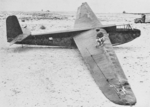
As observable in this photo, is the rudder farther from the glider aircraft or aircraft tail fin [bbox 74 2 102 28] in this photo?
aircraft tail fin [bbox 74 2 102 28]

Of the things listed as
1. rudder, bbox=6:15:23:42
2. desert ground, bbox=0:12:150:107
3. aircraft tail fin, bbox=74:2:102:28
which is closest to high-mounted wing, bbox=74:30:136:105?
desert ground, bbox=0:12:150:107

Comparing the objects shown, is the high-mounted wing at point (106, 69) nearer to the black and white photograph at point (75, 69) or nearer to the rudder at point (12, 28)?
the black and white photograph at point (75, 69)

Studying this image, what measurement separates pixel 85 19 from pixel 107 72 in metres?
10.3

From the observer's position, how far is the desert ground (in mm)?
8180

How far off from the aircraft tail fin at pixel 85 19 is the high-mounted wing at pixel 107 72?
11.7ft

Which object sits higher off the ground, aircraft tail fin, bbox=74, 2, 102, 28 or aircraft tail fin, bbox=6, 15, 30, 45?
aircraft tail fin, bbox=6, 15, 30, 45

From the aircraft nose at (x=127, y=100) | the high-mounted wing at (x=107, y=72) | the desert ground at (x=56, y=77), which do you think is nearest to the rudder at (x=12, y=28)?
the desert ground at (x=56, y=77)

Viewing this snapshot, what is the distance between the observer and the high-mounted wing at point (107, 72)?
25.6 ft

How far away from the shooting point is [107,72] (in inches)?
383

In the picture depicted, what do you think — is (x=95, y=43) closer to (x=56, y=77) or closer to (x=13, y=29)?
(x=56, y=77)

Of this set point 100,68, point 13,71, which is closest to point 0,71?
point 13,71

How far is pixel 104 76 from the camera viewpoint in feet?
31.3

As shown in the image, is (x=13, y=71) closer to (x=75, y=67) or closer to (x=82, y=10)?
(x=75, y=67)

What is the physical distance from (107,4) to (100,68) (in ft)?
164
